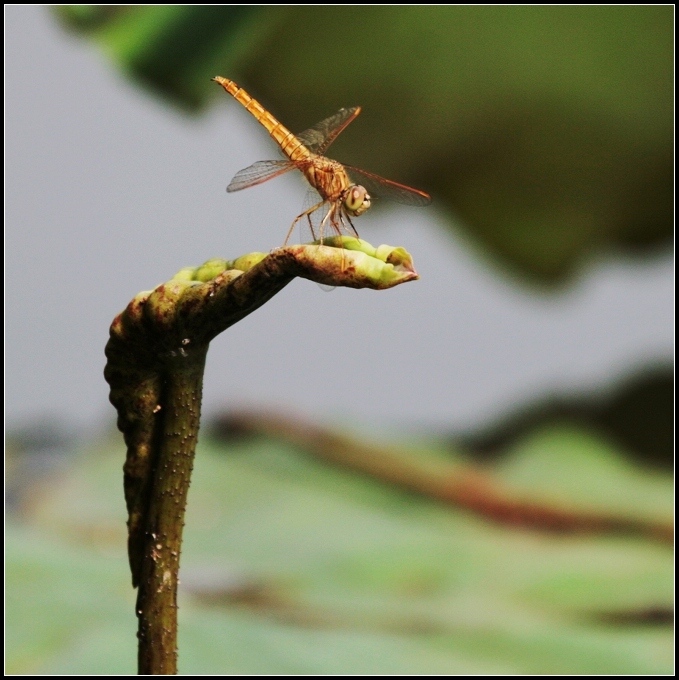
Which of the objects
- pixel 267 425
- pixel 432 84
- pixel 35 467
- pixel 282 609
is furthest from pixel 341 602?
pixel 432 84

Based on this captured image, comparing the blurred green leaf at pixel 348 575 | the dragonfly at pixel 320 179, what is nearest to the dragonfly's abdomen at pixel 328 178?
the dragonfly at pixel 320 179

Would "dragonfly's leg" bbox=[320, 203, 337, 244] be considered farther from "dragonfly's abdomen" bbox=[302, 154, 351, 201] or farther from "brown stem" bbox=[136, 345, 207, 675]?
"brown stem" bbox=[136, 345, 207, 675]

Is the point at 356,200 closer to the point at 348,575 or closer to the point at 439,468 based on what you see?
the point at 348,575

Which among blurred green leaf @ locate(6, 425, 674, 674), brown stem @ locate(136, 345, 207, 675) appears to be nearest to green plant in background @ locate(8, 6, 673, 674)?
blurred green leaf @ locate(6, 425, 674, 674)

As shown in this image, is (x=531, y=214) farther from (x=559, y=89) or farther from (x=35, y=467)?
(x=35, y=467)

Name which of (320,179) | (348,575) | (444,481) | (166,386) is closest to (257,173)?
(320,179)

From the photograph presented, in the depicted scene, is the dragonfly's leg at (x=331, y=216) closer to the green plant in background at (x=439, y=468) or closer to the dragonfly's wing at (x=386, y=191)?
the dragonfly's wing at (x=386, y=191)

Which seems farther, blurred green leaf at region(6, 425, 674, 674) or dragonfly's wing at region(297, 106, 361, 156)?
blurred green leaf at region(6, 425, 674, 674)
